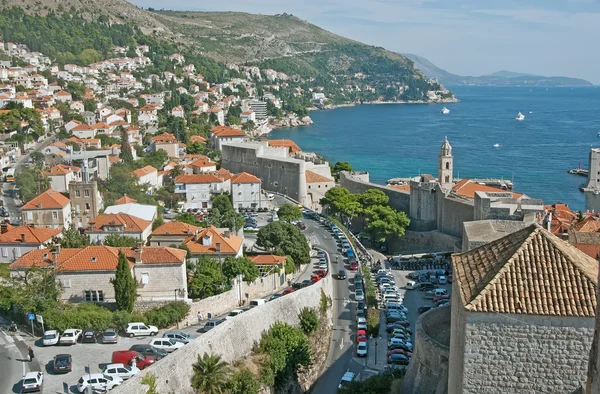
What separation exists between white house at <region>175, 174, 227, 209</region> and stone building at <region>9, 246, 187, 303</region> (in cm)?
1844

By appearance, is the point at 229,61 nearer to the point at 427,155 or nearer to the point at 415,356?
the point at 427,155

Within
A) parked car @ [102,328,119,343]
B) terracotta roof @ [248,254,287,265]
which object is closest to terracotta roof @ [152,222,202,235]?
terracotta roof @ [248,254,287,265]

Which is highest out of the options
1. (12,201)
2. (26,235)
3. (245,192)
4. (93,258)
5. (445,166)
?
(445,166)

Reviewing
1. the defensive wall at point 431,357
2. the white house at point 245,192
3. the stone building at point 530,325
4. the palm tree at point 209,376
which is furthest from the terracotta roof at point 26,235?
the stone building at point 530,325

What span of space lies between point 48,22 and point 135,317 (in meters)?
95.9

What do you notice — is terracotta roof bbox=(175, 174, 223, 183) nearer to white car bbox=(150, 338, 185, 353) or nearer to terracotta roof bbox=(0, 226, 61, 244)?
terracotta roof bbox=(0, 226, 61, 244)

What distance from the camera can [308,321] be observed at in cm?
1817

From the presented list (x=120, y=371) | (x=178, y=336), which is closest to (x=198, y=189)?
(x=178, y=336)

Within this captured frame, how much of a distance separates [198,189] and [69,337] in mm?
23403

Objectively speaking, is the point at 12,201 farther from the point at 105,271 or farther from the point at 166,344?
the point at 166,344

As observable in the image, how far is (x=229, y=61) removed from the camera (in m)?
Result: 156

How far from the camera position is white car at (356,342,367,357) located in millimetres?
17531

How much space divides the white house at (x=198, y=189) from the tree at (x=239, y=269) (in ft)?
56.1

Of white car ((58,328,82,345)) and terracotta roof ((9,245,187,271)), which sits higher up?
terracotta roof ((9,245,187,271))
